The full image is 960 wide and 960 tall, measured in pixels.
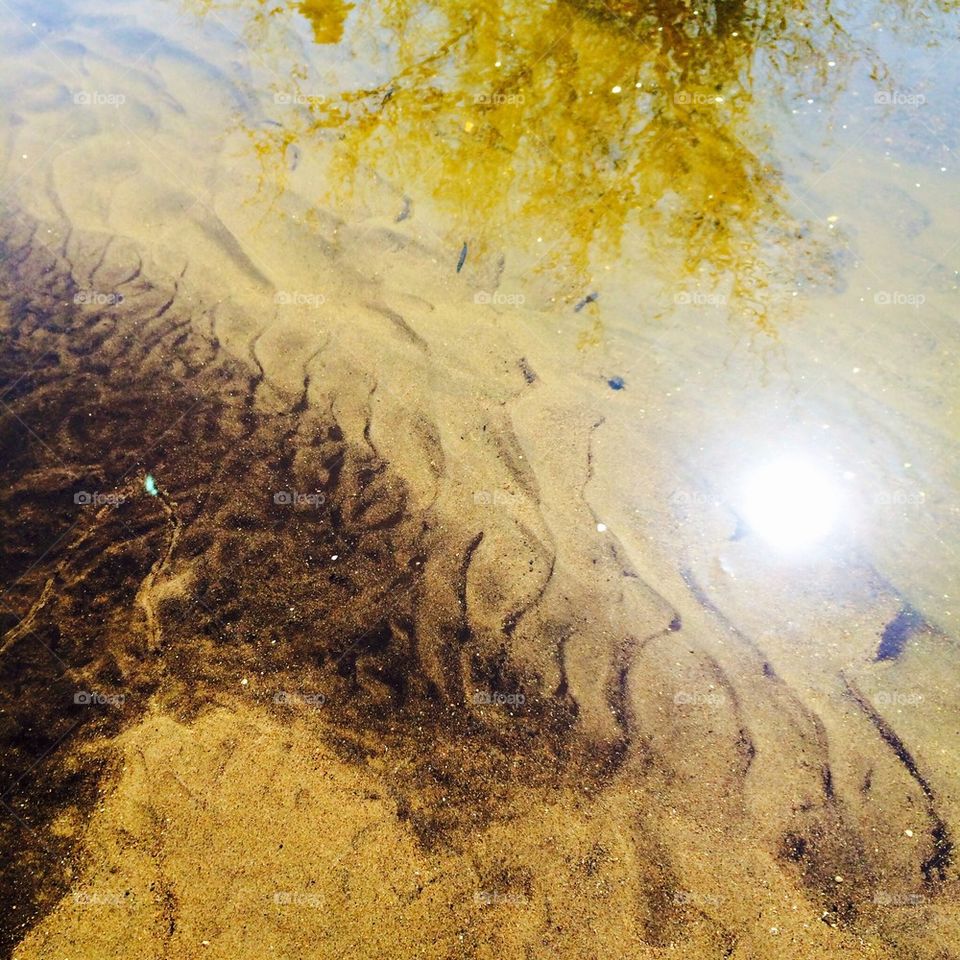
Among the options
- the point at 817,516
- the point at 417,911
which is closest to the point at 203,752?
the point at 417,911

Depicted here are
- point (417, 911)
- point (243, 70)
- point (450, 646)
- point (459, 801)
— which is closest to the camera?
point (417, 911)

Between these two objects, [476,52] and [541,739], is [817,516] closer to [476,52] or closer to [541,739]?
[541,739]

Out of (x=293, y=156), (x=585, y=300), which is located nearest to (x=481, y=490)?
(x=585, y=300)

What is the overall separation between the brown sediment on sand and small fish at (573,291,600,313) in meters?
0.59

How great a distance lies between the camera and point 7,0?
18.5ft

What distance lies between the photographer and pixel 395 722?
7.81ft

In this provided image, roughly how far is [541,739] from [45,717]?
2.12 m

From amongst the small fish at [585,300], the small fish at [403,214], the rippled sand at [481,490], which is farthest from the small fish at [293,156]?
the small fish at [585,300]

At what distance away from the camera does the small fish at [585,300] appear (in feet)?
11.5

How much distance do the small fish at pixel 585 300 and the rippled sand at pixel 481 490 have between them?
0.07 m

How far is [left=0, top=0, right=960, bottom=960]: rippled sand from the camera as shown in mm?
2098

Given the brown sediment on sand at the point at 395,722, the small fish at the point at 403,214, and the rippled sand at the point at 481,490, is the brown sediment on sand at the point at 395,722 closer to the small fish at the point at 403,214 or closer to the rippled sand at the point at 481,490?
the rippled sand at the point at 481,490

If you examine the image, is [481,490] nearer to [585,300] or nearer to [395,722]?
[395,722]

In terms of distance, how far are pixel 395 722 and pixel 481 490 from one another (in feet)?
4.02
